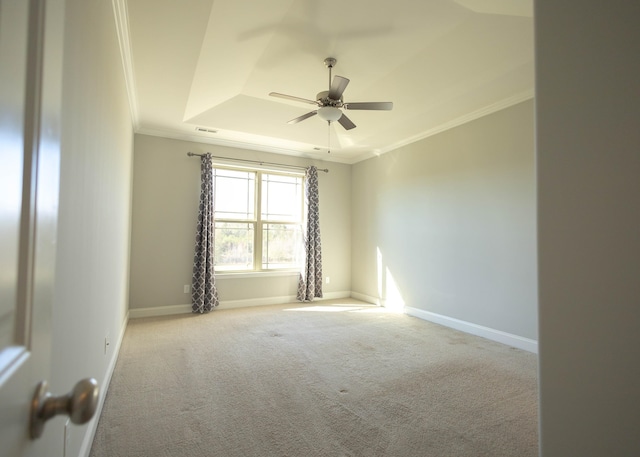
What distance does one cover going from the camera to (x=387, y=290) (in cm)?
523

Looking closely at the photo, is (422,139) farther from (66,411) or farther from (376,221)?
(66,411)

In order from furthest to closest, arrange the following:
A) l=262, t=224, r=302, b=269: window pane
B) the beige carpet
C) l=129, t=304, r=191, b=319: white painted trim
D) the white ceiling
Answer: l=262, t=224, r=302, b=269: window pane, l=129, t=304, r=191, b=319: white painted trim, the white ceiling, the beige carpet

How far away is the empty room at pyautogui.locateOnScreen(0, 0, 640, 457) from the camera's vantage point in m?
0.77

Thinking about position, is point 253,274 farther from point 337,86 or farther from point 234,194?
point 337,86

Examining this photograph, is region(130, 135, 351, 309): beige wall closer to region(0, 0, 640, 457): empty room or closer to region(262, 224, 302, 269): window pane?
region(0, 0, 640, 457): empty room

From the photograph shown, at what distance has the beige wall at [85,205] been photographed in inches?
45.9

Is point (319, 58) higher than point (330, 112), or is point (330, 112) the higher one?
point (319, 58)

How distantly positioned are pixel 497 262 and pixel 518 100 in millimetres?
1827

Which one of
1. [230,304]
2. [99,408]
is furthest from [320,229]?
[99,408]

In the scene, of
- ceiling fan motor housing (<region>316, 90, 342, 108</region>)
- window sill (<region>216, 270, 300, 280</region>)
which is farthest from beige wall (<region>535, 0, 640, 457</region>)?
window sill (<region>216, 270, 300, 280</region>)

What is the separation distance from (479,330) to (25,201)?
4.25 m

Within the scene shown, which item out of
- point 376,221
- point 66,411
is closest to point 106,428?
point 66,411

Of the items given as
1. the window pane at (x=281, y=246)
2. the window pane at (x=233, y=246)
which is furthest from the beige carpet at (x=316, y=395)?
the window pane at (x=281, y=246)

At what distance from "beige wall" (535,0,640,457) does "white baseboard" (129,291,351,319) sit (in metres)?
4.63
